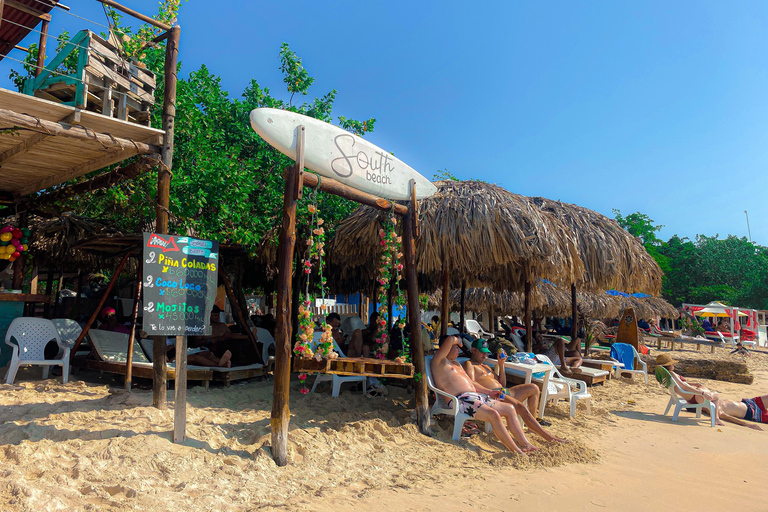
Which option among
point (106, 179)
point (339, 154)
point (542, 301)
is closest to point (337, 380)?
point (339, 154)

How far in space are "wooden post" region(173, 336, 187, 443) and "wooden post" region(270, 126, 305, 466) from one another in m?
0.72

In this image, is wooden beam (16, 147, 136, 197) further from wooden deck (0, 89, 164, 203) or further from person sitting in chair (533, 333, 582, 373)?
person sitting in chair (533, 333, 582, 373)

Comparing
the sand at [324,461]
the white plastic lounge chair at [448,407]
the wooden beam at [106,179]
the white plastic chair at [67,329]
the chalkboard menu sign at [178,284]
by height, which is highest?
the wooden beam at [106,179]

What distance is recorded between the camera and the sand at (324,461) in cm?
301

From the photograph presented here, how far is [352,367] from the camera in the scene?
14.5ft

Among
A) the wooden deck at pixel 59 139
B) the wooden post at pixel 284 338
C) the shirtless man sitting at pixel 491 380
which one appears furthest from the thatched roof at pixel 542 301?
the wooden post at pixel 284 338

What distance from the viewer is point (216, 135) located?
698 cm

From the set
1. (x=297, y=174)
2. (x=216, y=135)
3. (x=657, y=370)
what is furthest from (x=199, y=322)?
(x=657, y=370)

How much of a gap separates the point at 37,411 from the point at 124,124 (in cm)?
276

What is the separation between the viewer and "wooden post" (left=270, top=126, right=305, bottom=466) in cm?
368

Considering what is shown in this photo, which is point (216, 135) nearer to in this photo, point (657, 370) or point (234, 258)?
point (234, 258)

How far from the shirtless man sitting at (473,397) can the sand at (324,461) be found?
0.21m

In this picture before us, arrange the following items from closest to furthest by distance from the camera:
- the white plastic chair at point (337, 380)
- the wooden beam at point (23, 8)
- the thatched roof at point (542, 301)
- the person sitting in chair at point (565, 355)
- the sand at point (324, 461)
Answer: the sand at point (324, 461), the white plastic chair at point (337, 380), the wooden beam at point (23, 8), the person sitting in chair at point (565, 355), the thatched roof at point (542, 301)

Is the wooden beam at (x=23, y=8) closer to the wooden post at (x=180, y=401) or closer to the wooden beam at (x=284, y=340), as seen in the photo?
Answer: the wooden beam at (x=284, y=340)
